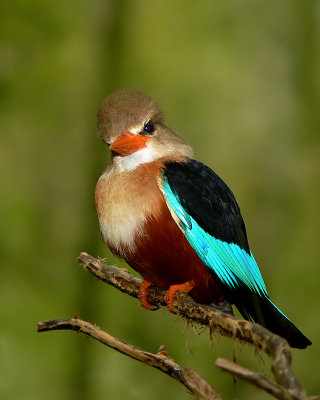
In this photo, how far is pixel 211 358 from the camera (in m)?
4.62

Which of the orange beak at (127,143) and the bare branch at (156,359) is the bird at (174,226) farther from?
the bare branch at (156,359)

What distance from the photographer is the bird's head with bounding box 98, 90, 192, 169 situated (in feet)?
9.44

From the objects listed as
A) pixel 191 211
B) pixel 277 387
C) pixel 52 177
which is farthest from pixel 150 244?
pixel 52 177

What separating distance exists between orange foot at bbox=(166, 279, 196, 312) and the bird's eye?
790 millimetres

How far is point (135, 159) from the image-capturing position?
294cm

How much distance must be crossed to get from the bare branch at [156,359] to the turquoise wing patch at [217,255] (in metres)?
0.69

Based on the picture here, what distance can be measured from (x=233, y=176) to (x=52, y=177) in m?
1.52

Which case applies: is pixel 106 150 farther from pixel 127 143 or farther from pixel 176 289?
pixel 176 289

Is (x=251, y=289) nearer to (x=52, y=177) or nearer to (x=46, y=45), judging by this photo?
(x=52, y=177)

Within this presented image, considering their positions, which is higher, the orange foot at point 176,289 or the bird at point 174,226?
the bird at point 174,226

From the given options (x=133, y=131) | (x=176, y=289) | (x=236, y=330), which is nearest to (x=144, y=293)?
(x=176, y=289)

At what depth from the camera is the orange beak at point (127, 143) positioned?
2.83 m

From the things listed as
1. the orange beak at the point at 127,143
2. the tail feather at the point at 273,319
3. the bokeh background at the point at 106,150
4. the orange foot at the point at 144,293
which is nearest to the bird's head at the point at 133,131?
the orange beak at the point at 127,143

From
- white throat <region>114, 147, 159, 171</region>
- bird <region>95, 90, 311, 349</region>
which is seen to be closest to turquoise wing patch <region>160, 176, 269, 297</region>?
bird <region>95, 90, 311, 349</region>
